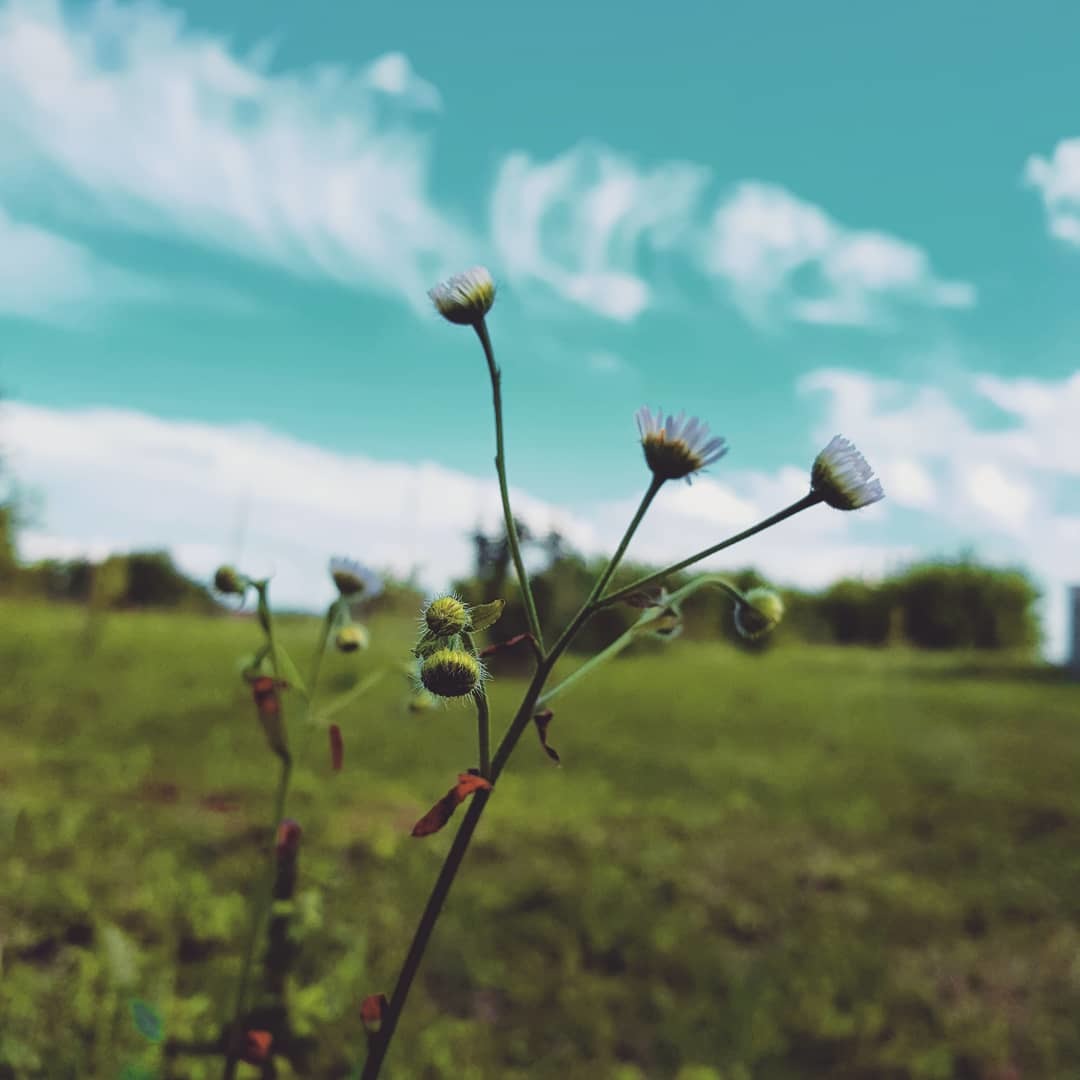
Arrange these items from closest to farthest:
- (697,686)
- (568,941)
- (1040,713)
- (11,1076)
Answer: (11,1076) → (568,941) → (1040,713) → (697,686)

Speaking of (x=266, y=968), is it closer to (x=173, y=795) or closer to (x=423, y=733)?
(x=173, y=795)

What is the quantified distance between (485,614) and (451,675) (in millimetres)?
59

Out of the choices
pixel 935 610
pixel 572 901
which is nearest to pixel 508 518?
pixel 572 901

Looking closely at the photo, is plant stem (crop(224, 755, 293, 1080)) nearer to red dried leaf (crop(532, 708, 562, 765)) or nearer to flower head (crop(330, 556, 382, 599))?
flower head (crop(330, 556, 382, 599))

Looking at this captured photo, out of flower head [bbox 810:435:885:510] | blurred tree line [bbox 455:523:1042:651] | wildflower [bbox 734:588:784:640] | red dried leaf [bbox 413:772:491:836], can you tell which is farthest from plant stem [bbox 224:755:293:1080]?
blurred tree line [bbox 455:523:1042:651]

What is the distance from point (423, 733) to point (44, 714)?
8.79ft

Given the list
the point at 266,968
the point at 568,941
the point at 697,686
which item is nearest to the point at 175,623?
the point at 697,686

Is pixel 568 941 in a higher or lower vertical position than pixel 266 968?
lower

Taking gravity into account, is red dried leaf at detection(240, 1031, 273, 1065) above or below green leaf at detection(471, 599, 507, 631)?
→ below

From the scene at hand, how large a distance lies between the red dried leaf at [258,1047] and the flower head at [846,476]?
906 millimetres

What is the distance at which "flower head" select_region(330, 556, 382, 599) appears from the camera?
1.35 meters

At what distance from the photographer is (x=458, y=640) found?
86 centimetres

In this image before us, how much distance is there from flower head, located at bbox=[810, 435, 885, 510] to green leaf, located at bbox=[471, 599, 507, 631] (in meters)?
0.29

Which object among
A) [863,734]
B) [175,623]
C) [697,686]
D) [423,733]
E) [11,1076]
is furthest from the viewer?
[175,623]
